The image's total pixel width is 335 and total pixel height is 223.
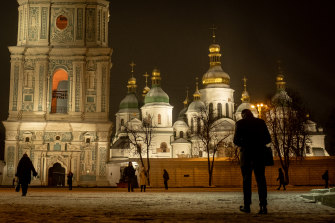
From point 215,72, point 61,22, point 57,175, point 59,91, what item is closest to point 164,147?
point 215,72

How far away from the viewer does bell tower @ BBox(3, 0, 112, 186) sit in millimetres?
33781

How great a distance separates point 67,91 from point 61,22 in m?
5.19

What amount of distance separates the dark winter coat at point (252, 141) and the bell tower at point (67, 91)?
2647 cm

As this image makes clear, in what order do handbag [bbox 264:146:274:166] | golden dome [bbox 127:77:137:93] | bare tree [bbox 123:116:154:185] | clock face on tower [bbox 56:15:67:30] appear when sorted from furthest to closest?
golden dome [bbox 127:77:137:93] < bare tree [bbox 123:116:154:185] < clock face on tower [bbox 56:15:67:30] < handbag [bbox 264:146:274:166]

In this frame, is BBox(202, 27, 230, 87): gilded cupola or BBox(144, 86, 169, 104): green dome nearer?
BBox(144, 86, 169, 104): green dome

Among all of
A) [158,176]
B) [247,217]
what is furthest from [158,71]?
[247,217]

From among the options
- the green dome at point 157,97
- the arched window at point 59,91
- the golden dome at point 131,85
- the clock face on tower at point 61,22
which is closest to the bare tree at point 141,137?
the green dome at point 157,97

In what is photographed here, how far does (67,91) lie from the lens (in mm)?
35812

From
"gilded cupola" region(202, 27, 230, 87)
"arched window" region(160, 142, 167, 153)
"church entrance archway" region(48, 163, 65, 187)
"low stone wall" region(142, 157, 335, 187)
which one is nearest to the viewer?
"church entrance archway" region(48, 163, 65, 187)

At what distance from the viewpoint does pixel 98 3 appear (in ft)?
117

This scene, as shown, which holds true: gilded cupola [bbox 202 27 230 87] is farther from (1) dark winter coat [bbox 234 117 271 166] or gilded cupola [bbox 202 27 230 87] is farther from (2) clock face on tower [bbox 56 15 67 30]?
(1) dark winter coat [bbox 234 117 271 166]

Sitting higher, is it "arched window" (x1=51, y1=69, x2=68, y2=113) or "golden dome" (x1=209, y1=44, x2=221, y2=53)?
"golden dome" (x1=209, y1=44, x2=221, y2=53)

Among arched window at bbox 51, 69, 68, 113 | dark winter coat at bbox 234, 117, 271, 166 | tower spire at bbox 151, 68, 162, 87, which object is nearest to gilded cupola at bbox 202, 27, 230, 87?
tower spire at bbox 151, 68, 162, 87

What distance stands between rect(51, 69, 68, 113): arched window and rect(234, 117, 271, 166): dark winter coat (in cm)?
2867
